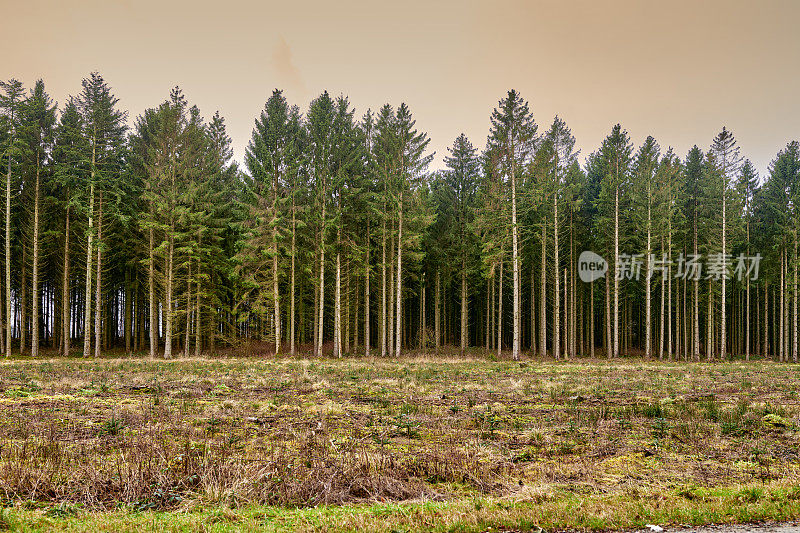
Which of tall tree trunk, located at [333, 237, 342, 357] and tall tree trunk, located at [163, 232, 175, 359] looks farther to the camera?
tall tree trunk, located at [333, 237, 342, 357]

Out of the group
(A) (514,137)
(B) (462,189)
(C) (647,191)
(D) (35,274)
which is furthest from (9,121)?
(C) (647,191)

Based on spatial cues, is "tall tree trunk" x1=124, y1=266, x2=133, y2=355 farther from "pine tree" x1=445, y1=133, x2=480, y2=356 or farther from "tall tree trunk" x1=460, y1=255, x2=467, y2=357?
"pine tree" x1=445, y1=133, x2=480, y2=356

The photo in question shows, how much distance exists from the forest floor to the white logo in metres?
26.5

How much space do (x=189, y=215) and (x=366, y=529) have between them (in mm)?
28154

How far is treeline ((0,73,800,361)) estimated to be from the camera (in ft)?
97.9

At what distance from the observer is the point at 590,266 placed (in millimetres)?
41500

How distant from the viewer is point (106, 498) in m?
5.93

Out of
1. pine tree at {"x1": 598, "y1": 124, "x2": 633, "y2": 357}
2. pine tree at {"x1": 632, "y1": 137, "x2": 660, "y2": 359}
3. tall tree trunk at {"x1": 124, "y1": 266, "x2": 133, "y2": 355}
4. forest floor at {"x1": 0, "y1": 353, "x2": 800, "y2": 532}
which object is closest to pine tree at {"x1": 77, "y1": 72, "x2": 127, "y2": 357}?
tall tree trunk at {"x1": 124, "y1": 266, "x2": 133, "y2": 355}

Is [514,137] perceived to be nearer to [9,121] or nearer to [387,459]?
[387,459]

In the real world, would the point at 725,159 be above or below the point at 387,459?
above

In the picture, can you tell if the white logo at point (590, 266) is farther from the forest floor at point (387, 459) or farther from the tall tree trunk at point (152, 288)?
the tall tree trunk at point (152, 288)

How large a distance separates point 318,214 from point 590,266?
25604 mm

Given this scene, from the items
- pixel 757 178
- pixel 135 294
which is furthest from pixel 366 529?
pixel 757 178

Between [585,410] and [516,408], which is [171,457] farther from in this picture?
[585,410]
